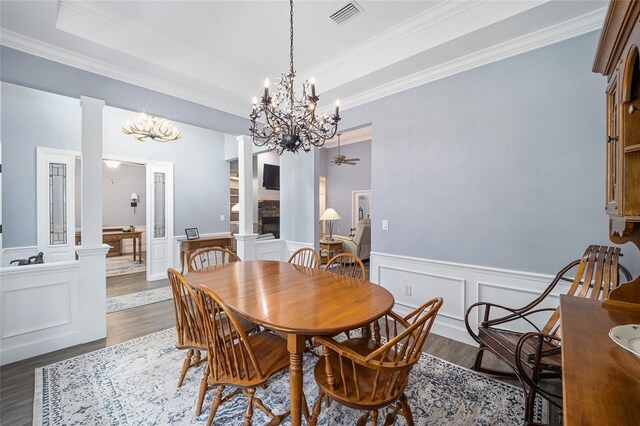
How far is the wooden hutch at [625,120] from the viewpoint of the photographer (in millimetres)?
1087

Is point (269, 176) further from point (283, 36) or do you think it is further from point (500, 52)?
point (500, 52)

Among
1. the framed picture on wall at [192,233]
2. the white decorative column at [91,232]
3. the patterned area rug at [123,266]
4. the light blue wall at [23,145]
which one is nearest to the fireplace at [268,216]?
the framed picture on wall at [192,233]

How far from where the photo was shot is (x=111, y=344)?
104 inches

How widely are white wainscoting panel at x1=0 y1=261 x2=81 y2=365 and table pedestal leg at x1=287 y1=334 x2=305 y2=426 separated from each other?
254 cm

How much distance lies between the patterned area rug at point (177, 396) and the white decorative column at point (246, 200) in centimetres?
184

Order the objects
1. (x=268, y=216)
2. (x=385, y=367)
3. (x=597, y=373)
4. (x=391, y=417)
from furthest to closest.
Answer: (x=268, y=216), (x=391, y=417), (x=385, y=367), (x=597, y=373)

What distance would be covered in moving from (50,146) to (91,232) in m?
2.43

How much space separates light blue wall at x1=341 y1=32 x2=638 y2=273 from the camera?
6.84ft

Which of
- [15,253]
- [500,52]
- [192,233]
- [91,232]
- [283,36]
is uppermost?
[283,36]

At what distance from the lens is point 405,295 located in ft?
10.2

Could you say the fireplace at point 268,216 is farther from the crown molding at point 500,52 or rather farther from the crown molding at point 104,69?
the crown molding at point 500,52

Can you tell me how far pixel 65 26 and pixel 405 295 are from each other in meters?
4.05

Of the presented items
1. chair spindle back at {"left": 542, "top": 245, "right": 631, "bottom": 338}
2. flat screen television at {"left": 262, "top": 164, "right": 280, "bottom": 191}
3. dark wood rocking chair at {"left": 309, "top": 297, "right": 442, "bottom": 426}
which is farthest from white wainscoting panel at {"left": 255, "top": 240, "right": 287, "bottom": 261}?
chair spindle back at {"left": 542, "top": 245, "right": 631, "bottom": 338}

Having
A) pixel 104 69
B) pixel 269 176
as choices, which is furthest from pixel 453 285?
pixel 269 176
